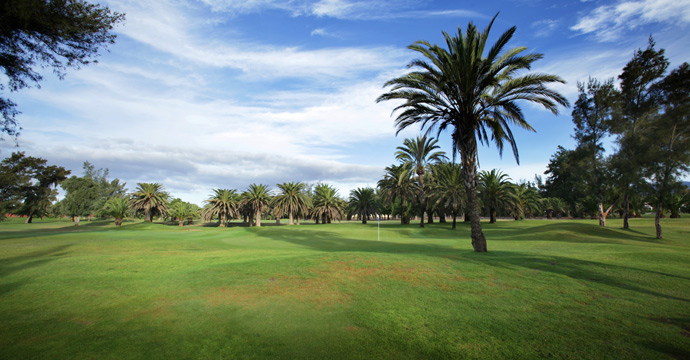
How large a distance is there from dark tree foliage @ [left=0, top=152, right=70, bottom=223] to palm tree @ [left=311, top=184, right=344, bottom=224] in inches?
2626

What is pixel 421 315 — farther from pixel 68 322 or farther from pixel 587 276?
pixel 68 322

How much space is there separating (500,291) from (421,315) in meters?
3.32

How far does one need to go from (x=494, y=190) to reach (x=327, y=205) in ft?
105

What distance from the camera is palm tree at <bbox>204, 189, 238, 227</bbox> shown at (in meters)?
61.6

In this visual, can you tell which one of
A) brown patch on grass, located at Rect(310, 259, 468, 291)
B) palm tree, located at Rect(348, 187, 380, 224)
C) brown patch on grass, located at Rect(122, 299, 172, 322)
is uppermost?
palm tree, located at Rect(348, 187, 380, 224)

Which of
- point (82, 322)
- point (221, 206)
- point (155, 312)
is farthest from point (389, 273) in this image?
point (221, 206)

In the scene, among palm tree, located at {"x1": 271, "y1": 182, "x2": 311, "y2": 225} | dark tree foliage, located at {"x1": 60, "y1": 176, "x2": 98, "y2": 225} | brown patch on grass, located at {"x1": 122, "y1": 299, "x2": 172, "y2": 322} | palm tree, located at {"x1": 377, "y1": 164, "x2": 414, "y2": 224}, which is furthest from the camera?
dark tree foliage, located at {"x1": 60, "y1": 176, "x2": 98, "y2": 225}

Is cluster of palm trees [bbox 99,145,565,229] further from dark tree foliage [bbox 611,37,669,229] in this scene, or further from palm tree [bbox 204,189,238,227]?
dark tree foliage [bbox 611,37,669,229]

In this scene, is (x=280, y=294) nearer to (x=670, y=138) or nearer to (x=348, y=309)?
(x=348, y=309)

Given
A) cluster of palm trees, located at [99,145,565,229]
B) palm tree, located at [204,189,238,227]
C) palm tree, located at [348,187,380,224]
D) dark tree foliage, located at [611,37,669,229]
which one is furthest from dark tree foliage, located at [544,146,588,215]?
palm tree, located at [204,189,238,227]

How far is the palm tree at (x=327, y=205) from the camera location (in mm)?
63000

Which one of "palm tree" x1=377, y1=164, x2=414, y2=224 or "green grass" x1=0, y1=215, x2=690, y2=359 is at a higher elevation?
"palm tree" x1=377, y1=164, x2=414, y2=224

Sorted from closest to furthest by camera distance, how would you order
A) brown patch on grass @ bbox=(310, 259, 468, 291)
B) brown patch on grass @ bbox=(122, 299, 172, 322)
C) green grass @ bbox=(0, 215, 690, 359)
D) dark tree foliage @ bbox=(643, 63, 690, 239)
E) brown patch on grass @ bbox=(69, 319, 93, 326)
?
green grass @ bbox=(0, 215, 690, 359) < brown patch on grass @ bbox=(69, 319, 93, 326) < brown patch on grass @ bbox=(122, 299, 172, 322) < brown patch on grass @ bbox=(310, 259, 468, 291) < dark tree foliage @ bbox=(643, 63, 690, 239)

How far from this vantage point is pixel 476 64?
637 inches
